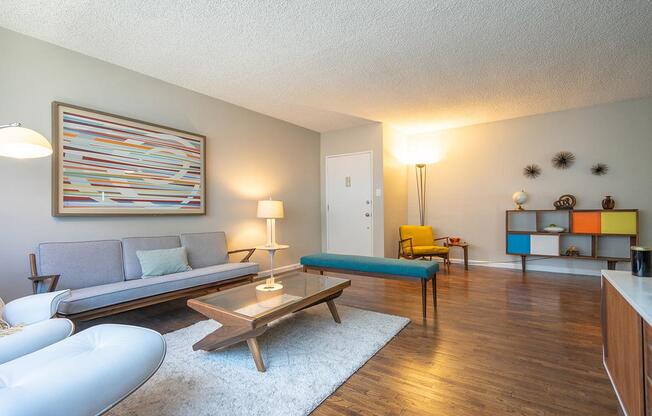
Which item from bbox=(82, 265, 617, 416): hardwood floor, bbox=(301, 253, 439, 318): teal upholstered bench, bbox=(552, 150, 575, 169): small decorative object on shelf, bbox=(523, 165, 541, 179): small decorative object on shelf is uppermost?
bbox=(552, 150, 575, 169): small decorative object on shelf

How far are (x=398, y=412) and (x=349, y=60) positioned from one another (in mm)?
2959

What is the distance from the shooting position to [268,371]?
190 centimetres

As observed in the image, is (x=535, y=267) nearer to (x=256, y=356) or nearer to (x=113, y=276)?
(x=256, y=356)

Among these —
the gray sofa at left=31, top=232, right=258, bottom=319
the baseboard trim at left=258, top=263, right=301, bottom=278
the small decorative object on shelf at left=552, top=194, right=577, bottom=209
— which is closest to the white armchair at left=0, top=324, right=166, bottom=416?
the gray sofa at left=31, top=232, right=258, bottom=319

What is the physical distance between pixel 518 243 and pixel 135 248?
5290 mm

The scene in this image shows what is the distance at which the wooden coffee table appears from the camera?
1872mm

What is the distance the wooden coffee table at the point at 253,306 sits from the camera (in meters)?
1.87

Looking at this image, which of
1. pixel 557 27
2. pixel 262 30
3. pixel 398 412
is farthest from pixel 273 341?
pixel 557 27

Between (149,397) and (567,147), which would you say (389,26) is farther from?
(567,147)

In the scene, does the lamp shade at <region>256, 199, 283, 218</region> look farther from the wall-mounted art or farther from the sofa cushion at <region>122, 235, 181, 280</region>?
the sofa cushion at <region>122, 235, 181, 280</region>

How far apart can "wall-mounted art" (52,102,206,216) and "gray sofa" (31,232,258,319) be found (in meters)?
0.38

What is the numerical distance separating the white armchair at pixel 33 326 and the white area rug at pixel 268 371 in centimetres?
51

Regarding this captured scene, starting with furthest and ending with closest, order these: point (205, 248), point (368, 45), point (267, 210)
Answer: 1. point (267, 210)
2. point (205, 248)
3. point (368, 45)

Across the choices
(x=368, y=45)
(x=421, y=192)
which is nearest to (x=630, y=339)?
(x=368, y=45)
